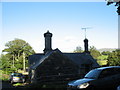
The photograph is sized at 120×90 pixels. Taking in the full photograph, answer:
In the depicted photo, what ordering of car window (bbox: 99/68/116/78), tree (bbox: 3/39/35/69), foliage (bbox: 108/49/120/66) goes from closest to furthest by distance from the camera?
car window (bbox: 99/68/116/78) < foliage (bbox: 108/49/120/66) < tree (bbox: 3/39/35/69)

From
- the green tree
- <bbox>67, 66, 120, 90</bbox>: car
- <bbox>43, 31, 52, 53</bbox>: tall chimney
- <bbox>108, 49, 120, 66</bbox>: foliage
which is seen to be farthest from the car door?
the green tree

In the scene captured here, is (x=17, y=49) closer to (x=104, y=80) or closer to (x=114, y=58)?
(x=114, y=58)

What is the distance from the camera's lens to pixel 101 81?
10.1 m

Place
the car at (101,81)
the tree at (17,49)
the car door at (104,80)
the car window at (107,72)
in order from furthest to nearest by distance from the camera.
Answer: the tree at (17,49) < the car window at (107,72) < the car door at (104,80) < the car at (101,81)

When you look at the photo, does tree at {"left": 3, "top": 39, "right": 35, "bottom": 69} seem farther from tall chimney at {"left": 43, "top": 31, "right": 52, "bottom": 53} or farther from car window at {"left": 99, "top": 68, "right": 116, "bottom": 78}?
car window at {"left": 99, "top": 68, "right": 116, "bottom": 78}

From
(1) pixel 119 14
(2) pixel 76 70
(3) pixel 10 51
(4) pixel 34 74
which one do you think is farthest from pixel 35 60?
(3) pixel 10 51

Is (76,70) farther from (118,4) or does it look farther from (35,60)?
(118,4)

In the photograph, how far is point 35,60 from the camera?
103 feet

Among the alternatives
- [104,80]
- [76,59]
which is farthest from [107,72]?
[76,59]

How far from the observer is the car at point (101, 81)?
9.91 metres

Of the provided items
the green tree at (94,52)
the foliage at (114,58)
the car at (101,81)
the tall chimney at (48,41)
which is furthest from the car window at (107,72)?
the green tree at (94,52)

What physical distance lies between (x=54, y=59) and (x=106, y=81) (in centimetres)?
1684

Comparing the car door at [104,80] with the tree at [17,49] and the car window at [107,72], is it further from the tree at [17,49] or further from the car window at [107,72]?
the tree at [17,49]

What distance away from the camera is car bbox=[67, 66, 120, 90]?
9914 millimetres
